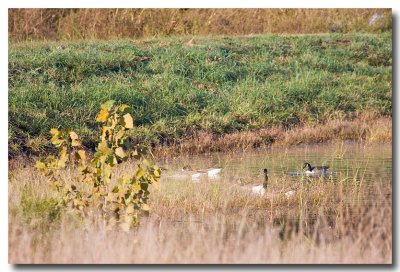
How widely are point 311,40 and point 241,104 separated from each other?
94cm

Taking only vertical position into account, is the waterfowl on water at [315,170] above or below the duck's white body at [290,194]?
above

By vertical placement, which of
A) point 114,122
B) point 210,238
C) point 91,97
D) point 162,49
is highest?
point 162,49

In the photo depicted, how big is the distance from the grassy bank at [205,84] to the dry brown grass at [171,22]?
22 centimetres

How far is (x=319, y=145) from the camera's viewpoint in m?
8.48

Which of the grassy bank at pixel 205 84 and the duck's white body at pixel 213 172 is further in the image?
the grassy bank at pixel 205 84

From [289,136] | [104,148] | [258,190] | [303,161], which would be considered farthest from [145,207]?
[289,136]

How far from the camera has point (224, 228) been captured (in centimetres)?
641

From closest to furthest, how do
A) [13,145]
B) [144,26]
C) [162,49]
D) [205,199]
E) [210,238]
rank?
[210,238] < [205,199] < [13,145] < [144,26] < [162,49]

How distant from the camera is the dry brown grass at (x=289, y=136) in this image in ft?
27.6

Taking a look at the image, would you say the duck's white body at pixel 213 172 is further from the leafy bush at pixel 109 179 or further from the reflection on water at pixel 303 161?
the leafy bush at pixel 109 179

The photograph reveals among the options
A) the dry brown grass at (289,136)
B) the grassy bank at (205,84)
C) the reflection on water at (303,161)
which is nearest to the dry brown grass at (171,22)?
the grassy bank at (205,84)

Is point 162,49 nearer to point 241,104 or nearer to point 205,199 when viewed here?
point 241,104
